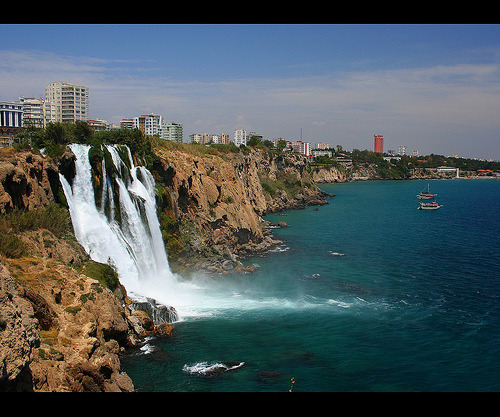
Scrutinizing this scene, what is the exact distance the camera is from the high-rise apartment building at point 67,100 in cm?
10188

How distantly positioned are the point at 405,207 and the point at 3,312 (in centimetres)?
8760

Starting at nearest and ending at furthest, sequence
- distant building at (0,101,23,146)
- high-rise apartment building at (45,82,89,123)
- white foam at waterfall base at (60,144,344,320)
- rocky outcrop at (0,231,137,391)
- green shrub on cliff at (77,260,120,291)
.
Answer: rocky outcrop at (0,231,137,391), green shrub on cliff at (77,260,120,291), white foam at waterfall base at (60,144,344,320), distant building at (0,101,23,146), high-rise apartment building at (45,82,89,123)

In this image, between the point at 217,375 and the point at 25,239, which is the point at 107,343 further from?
the point at 25,239

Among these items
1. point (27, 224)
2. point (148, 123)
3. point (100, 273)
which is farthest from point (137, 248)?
point (148, 123)

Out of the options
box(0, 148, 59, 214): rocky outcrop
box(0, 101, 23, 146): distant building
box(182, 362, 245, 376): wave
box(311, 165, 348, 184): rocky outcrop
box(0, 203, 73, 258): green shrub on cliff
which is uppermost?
box(0, 101, 23, 146): distant building

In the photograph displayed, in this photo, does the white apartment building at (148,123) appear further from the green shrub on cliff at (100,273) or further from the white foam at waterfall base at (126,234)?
the green shrub on cliff at (100,273)

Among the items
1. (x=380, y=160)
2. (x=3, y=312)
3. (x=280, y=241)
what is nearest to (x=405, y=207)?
(x=280, y=241)

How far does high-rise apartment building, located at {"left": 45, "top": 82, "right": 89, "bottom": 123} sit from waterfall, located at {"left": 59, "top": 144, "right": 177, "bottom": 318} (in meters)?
75.7

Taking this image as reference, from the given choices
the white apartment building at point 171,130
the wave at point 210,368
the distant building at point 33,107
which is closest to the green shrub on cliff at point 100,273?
the wave at point 210,368

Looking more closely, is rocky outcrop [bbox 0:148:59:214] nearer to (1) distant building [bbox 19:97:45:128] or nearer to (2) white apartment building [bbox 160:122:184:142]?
(1) distant building [bbox 19:97:45:128]

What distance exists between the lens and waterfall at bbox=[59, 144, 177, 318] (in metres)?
27.0

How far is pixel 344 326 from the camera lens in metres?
25.0

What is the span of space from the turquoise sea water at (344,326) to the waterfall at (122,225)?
3.95m

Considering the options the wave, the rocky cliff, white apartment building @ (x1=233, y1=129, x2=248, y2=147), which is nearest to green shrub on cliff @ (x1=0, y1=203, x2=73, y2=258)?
the rocky cliff
